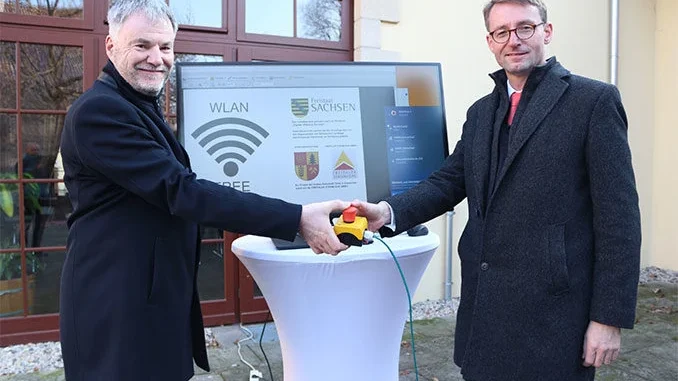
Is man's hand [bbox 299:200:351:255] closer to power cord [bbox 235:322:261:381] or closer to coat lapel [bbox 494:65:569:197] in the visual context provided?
coat lapel [bbox 494:65:569:197]

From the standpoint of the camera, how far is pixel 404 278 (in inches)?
86.1

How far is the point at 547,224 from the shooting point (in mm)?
1583

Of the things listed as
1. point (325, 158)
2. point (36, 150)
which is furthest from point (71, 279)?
point (36, 150)

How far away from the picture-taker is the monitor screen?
2006mm

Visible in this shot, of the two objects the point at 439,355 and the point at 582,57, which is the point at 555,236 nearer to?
the point at 439,355

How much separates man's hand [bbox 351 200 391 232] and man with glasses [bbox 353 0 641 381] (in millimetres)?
399

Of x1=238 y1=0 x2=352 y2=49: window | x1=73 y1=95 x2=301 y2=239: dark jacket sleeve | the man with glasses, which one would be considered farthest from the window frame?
the man with glasses

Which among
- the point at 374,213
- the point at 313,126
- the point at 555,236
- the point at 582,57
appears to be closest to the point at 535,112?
the point at 555,236

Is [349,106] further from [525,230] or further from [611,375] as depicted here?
[611,375]

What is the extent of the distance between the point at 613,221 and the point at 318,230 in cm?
88

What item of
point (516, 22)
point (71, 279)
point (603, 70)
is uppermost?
point (603, 70)

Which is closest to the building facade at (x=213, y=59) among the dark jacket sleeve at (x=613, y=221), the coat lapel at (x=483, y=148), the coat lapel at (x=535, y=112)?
the coat lapel at (x=483, y=148)

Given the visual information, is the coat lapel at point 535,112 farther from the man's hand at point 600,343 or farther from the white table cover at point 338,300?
the white table cover at point 338,300

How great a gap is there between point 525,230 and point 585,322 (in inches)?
12.7
